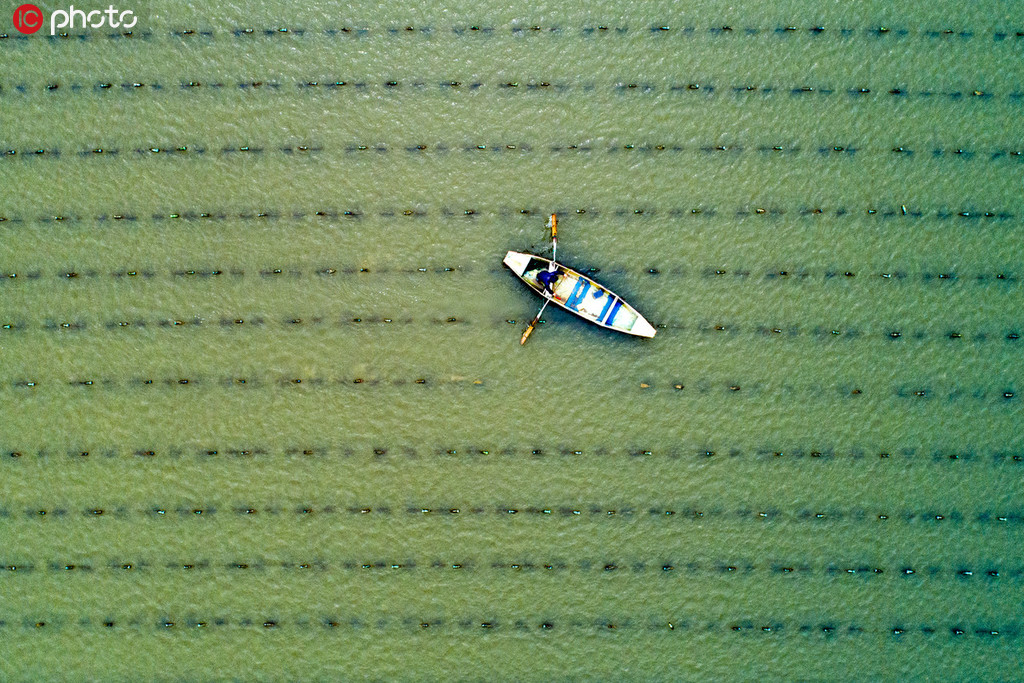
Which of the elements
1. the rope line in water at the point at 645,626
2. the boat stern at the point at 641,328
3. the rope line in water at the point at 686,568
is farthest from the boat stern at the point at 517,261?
the rope line in water at the point at 645,626

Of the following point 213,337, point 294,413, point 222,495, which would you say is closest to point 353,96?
point 213,337

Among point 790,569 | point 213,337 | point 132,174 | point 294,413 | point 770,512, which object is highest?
point 132,174

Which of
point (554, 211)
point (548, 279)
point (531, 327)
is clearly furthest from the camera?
point (554, 211)

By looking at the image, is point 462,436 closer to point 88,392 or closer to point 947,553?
point 88,392

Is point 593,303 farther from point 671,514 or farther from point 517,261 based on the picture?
point 671,514

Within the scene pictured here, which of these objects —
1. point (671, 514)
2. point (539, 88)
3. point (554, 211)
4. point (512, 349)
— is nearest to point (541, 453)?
point (512, 349)

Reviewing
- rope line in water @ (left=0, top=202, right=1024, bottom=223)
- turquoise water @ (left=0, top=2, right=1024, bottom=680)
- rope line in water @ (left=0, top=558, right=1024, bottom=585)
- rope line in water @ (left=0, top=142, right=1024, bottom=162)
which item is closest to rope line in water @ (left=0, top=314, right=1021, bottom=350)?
turquoise water @ (left=0, top=2, right=1024, bottom=680)

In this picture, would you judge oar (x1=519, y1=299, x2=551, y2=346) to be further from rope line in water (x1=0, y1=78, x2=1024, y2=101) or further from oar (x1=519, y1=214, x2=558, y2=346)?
rope line in water (x1=0, y1=78, x2=1024, y2=101)
